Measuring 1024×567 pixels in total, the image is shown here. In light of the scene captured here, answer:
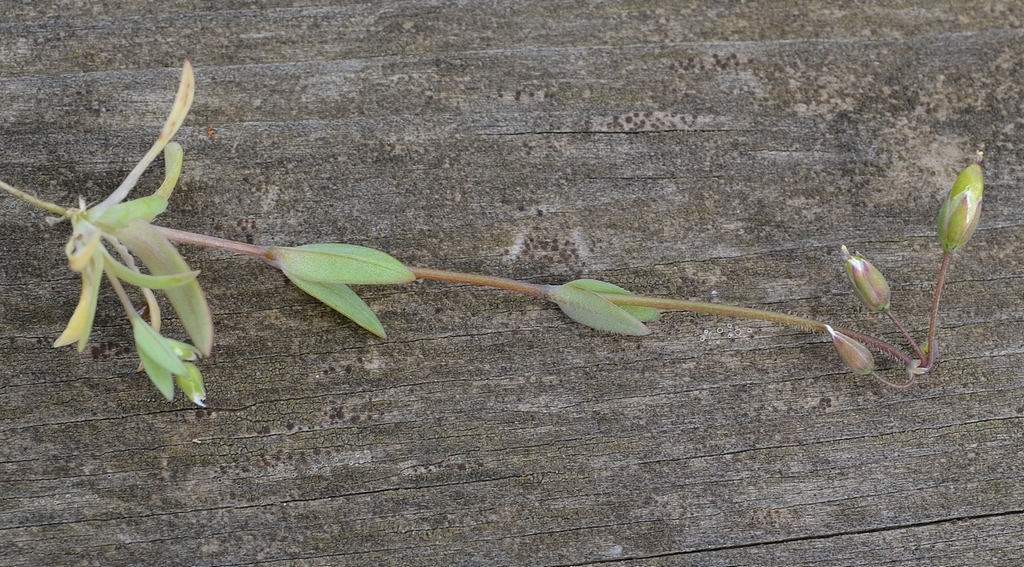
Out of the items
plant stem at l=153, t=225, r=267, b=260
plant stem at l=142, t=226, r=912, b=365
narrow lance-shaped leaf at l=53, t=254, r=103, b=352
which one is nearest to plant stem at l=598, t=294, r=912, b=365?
plant stem at l=142, t=226, r=912, b=365

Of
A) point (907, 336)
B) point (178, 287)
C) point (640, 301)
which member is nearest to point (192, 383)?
point (178, 287)

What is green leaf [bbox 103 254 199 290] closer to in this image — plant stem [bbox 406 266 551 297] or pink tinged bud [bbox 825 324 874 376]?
plant stem [bbox 406 266 551 297]

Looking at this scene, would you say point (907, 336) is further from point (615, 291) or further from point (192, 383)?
point (192, 383)

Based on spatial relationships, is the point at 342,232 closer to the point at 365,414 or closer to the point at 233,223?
the point at 233,223

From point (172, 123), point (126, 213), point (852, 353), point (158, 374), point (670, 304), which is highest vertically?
point (172, 123)

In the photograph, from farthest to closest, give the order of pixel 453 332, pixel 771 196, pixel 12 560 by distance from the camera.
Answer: pixel 771 196 < pixel 453 332 < pixel 12 560

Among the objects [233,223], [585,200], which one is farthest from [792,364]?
[233,223]

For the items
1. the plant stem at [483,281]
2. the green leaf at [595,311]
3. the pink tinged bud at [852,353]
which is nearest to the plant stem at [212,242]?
the plant stem at [483,281]
